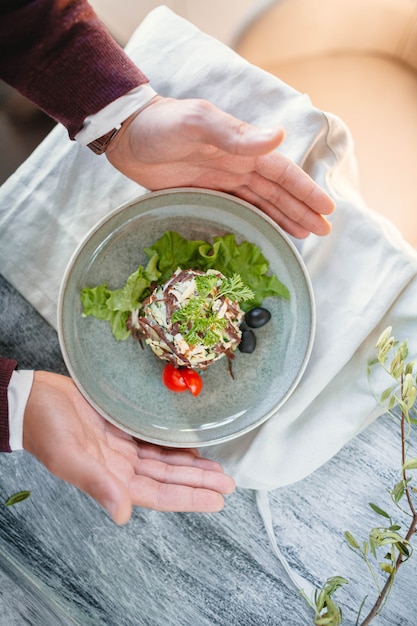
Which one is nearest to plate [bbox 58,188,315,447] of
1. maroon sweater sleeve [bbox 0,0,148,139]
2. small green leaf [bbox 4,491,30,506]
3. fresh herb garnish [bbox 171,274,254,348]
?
fresh herb garnish [bbox 171,274,254,348]

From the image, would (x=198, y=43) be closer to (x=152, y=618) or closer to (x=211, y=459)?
(x=211, y=459)

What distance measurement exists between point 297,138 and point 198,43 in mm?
384

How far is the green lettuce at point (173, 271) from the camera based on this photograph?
1496 millimetres

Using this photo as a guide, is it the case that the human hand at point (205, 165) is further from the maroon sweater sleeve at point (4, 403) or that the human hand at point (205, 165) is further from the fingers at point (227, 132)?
the maroon sweater sleeve at point (4, 403)

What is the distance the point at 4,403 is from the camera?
1.43 metres

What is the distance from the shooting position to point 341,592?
1614mm

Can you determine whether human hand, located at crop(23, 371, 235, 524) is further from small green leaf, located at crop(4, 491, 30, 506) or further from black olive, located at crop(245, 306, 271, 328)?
black olive, located at crop(245, 306, 271, 328)

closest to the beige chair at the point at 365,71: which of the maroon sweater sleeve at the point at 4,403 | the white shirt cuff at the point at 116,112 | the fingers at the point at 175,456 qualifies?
the white shirt cuff at the point at 116,112

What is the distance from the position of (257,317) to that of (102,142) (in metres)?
0.59

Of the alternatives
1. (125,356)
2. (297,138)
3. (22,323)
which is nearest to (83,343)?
(125,356)

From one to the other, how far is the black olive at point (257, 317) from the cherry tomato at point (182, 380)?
20 cm

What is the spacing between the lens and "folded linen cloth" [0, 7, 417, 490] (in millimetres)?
1506

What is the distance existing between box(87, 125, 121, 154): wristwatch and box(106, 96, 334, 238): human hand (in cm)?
1

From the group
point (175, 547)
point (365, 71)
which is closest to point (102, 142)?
point (365, 71)
